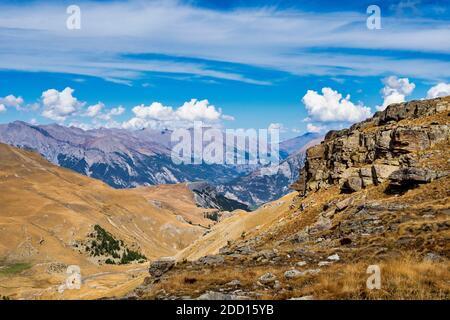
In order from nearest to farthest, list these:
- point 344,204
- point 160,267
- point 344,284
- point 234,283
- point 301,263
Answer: point 344,284 < point 234,283 < point 301,263 < point 160,267 < point 344,204

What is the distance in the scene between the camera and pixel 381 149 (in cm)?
6144

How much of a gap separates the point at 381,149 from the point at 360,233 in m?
29.3

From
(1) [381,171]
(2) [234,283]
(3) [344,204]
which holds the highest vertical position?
(1) [381,171]

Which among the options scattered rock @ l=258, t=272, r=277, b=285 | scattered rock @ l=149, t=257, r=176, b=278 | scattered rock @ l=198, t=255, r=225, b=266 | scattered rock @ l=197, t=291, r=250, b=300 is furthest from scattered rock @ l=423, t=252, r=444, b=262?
scattered rock @ l=149, t=257, r=176, b=278

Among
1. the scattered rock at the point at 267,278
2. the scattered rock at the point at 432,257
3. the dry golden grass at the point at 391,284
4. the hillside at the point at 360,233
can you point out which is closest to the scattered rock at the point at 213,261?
the hillside at the point at 360,233

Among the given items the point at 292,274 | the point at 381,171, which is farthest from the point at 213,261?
the point at 381,171

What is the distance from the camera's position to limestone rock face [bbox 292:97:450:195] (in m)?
54.2

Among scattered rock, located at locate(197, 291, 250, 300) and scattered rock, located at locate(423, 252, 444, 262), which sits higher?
scattered rock, located at locate(423, 252, 444, 262)

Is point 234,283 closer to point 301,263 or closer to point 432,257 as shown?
point 301,263

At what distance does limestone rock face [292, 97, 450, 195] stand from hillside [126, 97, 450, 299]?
0.16 m

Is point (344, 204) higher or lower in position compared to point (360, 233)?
higher

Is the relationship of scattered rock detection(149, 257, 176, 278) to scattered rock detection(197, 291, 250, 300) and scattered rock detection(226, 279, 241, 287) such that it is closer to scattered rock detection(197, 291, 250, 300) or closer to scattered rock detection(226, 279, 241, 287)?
scattered rock detection(226, 279, 241, 287)

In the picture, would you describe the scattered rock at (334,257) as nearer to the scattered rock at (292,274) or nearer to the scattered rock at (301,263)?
the scattered rock at (301,263)
